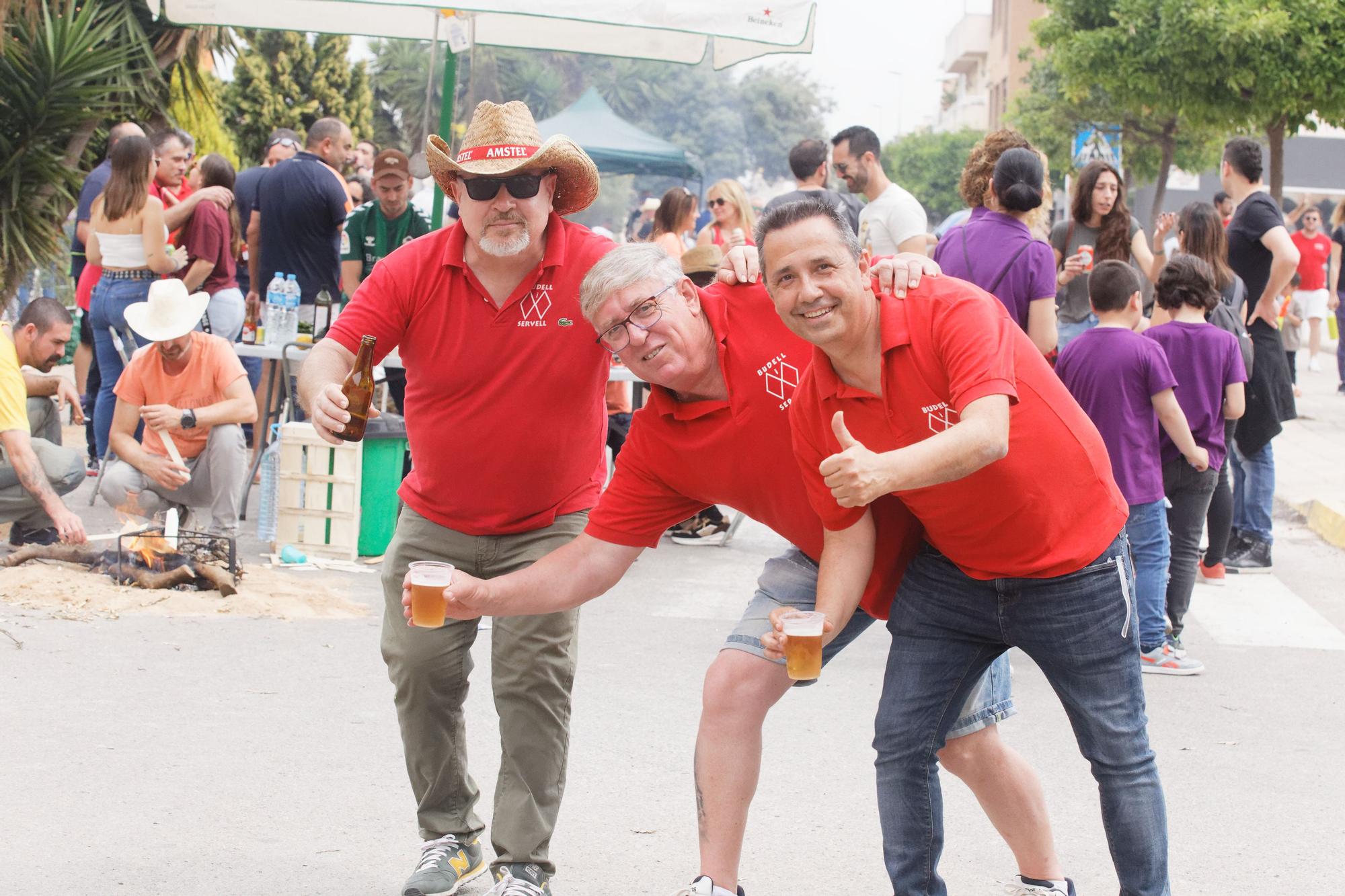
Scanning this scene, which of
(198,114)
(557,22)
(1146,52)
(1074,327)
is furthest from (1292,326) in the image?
(198,114)

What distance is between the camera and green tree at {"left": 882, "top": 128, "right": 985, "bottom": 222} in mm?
68125

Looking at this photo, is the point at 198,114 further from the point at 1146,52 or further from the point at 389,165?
the point at 1146,52

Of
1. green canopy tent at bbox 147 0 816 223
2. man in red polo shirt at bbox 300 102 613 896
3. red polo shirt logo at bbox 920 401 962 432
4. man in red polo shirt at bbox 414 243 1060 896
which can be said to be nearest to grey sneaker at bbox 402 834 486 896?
man in red polo shirt at bbox 300 102 613 896

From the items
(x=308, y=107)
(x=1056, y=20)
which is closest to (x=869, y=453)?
(x=1056, y=20)

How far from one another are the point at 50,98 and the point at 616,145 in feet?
51.1

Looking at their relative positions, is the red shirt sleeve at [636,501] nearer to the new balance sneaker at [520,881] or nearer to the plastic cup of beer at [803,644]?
the plastic cup of beer at [803,644]

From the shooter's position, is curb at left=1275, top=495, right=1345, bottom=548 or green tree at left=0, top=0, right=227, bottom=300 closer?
curb at left=1275, top=495, right=1345, bottom=548

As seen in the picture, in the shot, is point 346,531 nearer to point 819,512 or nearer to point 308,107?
point 819,512

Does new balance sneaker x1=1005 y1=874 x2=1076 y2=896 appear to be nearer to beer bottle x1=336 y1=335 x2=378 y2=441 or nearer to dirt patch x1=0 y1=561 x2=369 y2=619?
beer bottle x1=336 y1=335 x2=378 y2=441

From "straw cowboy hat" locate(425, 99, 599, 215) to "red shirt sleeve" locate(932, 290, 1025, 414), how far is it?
4.20 feet

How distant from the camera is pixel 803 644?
10.1 feet

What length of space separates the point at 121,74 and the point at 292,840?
10925 mm

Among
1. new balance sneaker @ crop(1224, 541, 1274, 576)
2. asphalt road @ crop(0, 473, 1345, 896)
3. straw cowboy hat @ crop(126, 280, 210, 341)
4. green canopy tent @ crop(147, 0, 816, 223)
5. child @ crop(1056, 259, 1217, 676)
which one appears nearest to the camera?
asphalt road @ crop(0, 473, 1345, 896)

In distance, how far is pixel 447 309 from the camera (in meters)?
3.84
